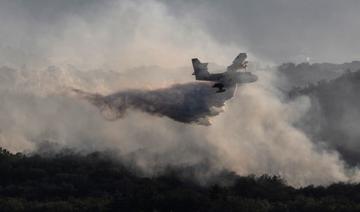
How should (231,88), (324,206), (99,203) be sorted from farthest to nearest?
(99,203), (324,206), (231,88)

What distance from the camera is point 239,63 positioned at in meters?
138

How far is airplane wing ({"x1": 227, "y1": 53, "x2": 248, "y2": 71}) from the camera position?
137750 millimetres

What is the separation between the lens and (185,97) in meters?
143

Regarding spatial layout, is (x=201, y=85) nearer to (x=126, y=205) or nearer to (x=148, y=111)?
(x=148, y=111)

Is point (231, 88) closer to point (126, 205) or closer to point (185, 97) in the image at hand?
point (185, 97)

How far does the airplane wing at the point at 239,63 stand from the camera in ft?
452

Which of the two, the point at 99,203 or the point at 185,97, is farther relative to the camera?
the point at 99,203

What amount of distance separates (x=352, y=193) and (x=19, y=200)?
83.0 m

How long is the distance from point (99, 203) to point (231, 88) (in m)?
59.0

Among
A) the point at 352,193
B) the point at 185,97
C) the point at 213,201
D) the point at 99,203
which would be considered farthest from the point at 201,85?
the point at 352,193

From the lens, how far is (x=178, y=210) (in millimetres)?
170500

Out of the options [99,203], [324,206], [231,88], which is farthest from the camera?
[99,203]

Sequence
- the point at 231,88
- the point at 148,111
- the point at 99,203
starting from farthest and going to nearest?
the point at 99,203
the point at 148,111
the point at 231,88

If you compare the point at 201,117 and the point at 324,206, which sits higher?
the point at 201,117
